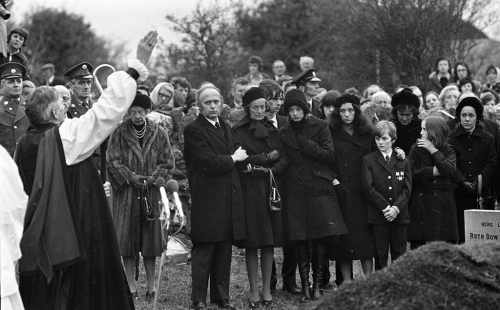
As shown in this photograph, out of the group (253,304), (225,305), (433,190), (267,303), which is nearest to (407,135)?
(433,190)

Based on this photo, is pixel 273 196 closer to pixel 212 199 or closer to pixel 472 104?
pixel 212 199

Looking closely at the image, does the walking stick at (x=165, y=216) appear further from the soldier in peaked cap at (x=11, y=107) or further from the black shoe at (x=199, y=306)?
the soldier in peaked cap at (x=11, y=107)

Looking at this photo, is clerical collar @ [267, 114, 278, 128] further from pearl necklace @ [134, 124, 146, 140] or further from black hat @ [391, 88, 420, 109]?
black hat @ [391, 88, 420, 109]

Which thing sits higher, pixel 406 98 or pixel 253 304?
pixel 406 98

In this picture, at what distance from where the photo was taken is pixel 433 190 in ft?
34.1

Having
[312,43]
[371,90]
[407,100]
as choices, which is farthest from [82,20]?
[407,100]

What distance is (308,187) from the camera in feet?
32.8

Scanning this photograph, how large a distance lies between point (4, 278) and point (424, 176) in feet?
19.8

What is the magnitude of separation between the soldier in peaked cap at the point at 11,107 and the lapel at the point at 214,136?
1.96 meters

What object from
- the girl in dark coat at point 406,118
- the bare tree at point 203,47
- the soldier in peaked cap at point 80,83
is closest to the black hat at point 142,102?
the soldier in peaked cap at point 80,83

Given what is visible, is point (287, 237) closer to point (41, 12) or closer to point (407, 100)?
point (407, 100)

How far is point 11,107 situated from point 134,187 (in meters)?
1.66

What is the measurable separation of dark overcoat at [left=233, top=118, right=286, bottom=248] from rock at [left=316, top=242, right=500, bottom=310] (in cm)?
349

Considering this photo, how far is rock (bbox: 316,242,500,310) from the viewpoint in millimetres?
5832
